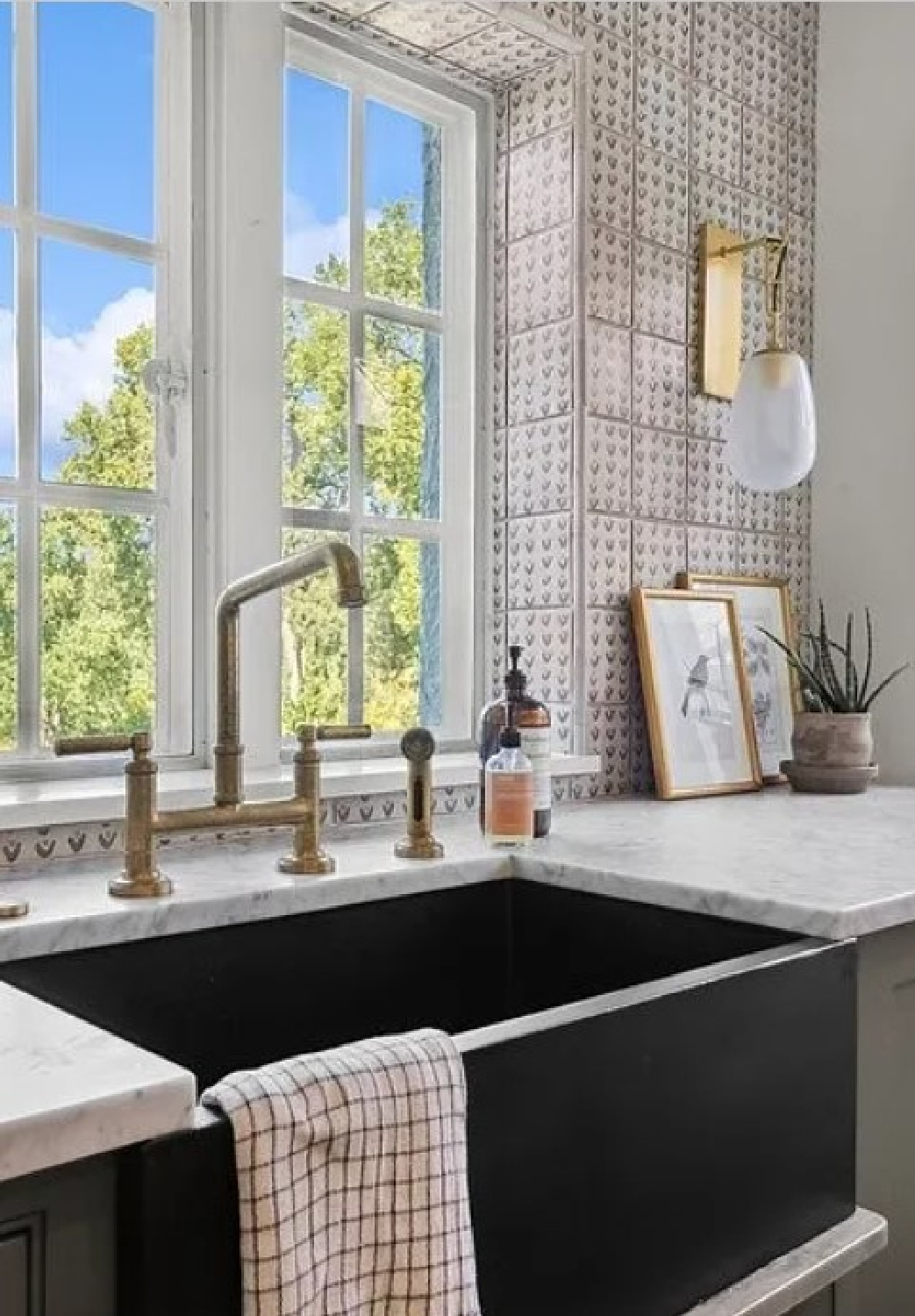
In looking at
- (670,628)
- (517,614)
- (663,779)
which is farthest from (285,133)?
(663,779)

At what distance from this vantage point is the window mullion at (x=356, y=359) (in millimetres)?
1800

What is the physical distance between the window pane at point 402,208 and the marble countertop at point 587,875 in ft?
2.79

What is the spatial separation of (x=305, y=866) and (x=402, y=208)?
3.62 ft

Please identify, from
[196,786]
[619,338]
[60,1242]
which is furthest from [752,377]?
[60,1242]

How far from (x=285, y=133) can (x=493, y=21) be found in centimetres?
35

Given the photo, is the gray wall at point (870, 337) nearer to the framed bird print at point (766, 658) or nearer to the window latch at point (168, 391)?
the framed bird print at point (766, 658)

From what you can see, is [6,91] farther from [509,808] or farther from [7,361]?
[509,808]

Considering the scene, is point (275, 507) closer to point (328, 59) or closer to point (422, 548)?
point (422, 548)

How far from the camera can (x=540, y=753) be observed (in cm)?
152

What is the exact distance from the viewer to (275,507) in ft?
5.37

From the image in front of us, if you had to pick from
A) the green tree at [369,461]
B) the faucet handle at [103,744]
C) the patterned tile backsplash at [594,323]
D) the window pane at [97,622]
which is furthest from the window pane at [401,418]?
the faucet handle at [103,744]

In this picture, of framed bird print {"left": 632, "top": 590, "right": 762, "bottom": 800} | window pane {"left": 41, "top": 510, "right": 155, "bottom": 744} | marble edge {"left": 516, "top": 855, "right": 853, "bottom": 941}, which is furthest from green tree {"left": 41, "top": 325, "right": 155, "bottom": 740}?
framed bird print {"left": 632, "top": 590, "right": 762, "bottom": 800}

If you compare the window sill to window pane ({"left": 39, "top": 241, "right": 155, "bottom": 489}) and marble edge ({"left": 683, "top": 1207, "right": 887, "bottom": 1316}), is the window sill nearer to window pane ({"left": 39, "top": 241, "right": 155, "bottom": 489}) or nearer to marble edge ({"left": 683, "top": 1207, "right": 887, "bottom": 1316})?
window pane ({"left": 39, "top": 241, "right": 155, "bottom": 489})

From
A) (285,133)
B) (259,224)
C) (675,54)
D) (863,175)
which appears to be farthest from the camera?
(863,175)
